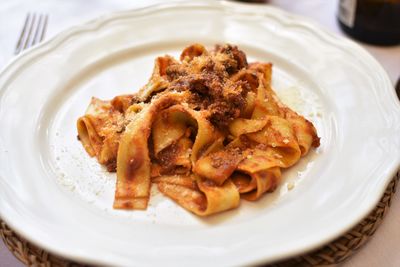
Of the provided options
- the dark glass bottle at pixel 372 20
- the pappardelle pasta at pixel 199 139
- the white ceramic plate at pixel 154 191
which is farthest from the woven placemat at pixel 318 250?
the dark glass bottle at pixel 372 20

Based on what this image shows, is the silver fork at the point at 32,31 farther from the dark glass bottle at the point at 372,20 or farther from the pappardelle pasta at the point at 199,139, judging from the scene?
the dark glass bottle at the point at 372,20

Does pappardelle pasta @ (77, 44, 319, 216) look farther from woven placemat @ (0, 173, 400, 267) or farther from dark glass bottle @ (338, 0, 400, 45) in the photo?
dark glass bottle @ (338, 0, 400, 45)

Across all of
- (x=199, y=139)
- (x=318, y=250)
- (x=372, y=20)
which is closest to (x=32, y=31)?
(x=199, y=139)

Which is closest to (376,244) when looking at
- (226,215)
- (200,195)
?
(226,215)

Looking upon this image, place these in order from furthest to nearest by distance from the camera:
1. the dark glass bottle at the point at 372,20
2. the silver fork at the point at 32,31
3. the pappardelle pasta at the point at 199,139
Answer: the silver fork at the point at 32,31 < the dark glass bottle at the point at 372,20 < the pappardelle pasta at the point at 199,139

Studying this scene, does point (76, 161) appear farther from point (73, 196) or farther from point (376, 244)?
point (376, 244)

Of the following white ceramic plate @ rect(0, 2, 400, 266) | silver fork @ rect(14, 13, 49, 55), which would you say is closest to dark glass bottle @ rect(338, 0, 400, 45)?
white ceramic plate @ rect(0, 2, 400, 266)

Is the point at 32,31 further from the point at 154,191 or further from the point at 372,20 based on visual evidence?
the point at 372,20
